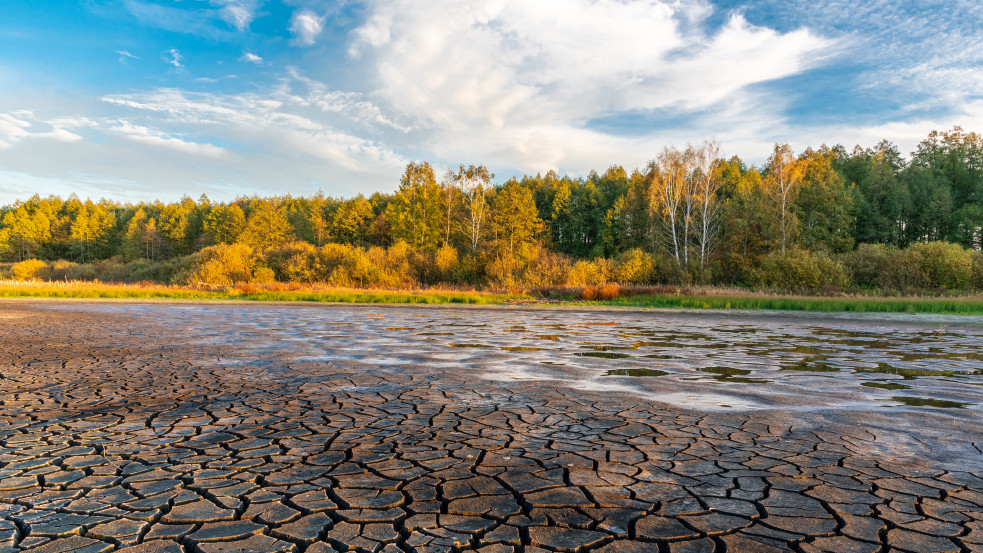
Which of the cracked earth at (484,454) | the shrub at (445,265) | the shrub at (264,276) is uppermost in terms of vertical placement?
the shrub at (445,265)

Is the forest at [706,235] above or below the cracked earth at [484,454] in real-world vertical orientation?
above

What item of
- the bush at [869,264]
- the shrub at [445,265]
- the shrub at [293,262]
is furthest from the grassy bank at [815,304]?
the shrub at [293,262]

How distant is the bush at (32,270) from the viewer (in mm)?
68831

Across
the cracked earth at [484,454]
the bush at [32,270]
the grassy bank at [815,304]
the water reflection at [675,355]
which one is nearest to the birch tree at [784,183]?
the grassy bank at [815,304]

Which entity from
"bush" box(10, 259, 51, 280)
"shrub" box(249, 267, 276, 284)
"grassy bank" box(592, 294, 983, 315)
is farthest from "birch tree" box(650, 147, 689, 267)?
"bush" box(10, 259, 51, 280)

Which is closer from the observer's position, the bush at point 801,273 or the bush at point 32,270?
the bush at point 801,273

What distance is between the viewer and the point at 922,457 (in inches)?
156

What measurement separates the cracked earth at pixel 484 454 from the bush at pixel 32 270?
263 feet

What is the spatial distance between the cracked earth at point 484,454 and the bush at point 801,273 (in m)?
29.3

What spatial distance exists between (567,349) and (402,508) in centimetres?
767

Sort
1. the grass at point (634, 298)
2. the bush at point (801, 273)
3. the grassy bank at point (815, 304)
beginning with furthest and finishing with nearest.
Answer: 1. the bush at point (801, 273)
2. the grass at point (634, 298)
3. the grassy bank at point (815, 304)

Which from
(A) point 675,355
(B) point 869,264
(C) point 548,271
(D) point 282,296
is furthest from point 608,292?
(B) point 869,264

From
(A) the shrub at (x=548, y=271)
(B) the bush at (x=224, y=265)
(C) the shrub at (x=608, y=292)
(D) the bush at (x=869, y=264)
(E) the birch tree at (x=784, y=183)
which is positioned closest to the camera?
(C) the shrub at (x=608, y=292)

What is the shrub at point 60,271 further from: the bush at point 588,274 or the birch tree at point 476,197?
the bush at point 588,274
